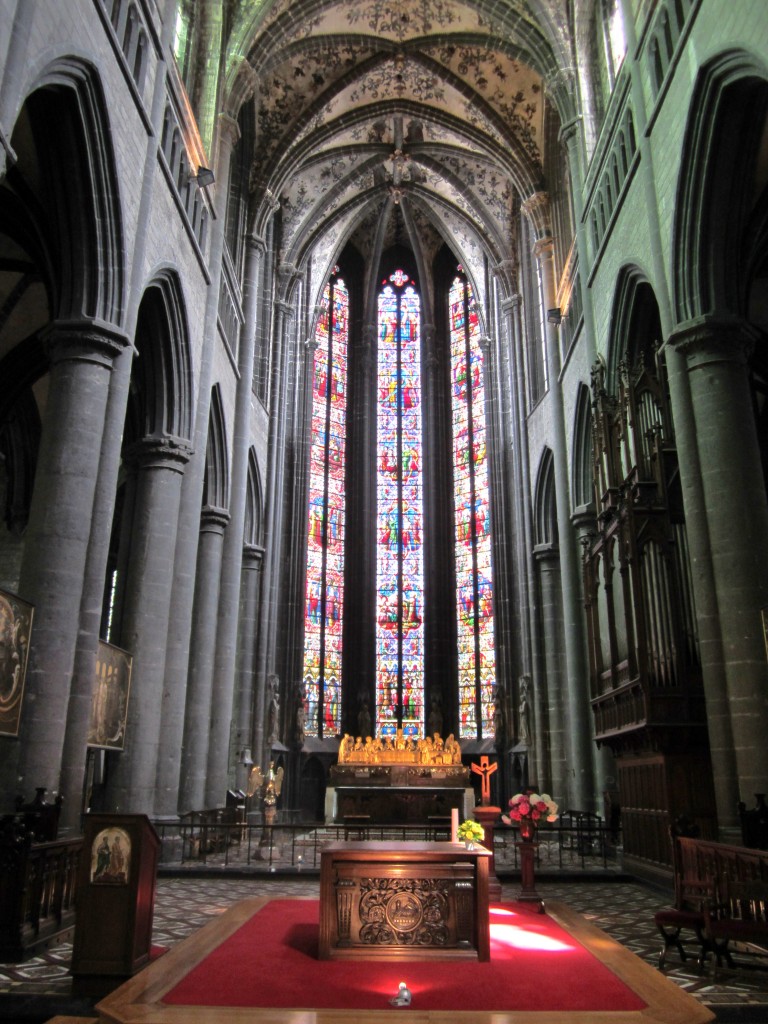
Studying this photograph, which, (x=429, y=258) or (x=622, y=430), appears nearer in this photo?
(x=622, y=430)

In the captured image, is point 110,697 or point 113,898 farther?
point 110,697

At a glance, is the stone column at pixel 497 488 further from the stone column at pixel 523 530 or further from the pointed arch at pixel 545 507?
the pointed arch at pixel 545 507

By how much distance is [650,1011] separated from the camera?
16.8 ft

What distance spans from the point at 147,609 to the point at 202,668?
4.03 m

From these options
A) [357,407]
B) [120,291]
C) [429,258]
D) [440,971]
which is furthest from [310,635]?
[440,971]

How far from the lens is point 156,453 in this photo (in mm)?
14703

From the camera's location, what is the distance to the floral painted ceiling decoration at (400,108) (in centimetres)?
2062

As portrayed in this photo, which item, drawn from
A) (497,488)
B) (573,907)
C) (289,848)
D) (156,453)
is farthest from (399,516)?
(573,907)

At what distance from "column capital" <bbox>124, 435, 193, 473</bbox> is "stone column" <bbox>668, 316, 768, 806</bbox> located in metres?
8.27

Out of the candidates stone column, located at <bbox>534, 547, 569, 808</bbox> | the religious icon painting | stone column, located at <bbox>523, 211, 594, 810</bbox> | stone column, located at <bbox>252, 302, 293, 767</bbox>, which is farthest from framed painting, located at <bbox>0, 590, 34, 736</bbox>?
stone column, located at <bbox>534, 547, 569, 808</bbox>

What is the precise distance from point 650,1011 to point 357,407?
87.6 feet

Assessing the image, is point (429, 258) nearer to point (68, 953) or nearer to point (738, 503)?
point (738, 503)

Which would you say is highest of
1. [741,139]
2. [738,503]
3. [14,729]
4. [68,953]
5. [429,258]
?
[429,258]

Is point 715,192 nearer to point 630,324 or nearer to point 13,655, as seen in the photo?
point 630,324
